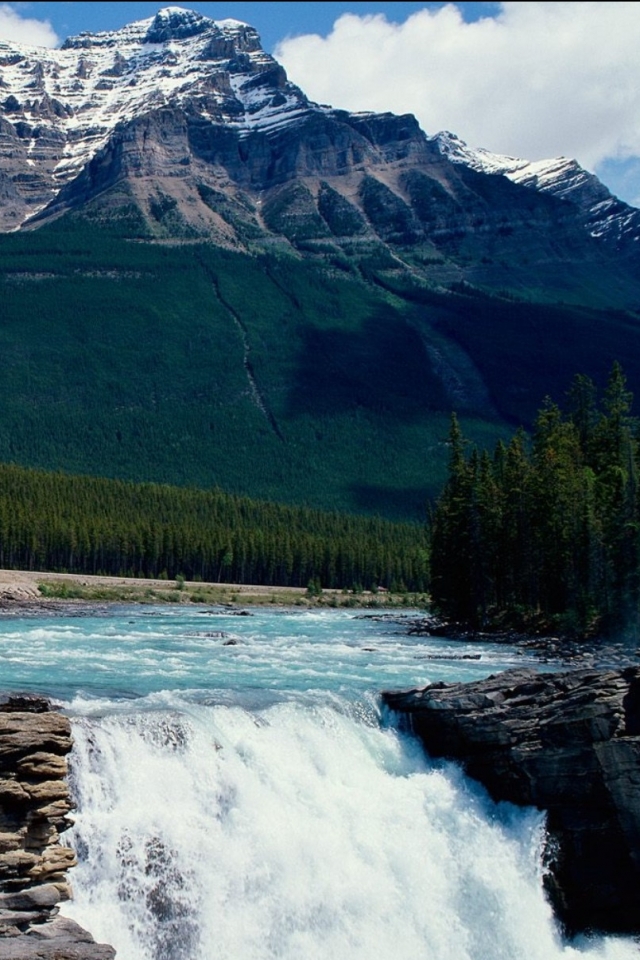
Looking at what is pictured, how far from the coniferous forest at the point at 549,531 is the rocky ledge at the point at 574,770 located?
40.5 metres

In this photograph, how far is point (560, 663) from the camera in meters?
75.6

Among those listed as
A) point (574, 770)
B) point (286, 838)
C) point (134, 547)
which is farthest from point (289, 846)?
point (134, 547)

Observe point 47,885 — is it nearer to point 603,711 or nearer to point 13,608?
point 603,711

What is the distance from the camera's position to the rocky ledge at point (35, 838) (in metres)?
35.5

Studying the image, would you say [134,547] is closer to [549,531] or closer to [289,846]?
[549,531]

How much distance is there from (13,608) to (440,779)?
2894 inches

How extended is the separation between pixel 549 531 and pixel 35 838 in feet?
239

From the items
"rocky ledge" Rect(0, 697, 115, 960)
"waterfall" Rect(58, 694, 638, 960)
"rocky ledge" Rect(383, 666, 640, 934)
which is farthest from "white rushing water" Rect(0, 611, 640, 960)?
"rocky ledge" Rect(0, 697, 115, 960)

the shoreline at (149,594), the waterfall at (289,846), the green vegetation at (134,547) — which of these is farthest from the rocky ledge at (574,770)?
the green vegetation at (134,547)

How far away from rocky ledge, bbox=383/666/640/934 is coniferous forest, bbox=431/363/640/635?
40.5 m

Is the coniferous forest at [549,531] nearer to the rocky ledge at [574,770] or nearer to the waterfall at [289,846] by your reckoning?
the rocky ledge at [574,770]

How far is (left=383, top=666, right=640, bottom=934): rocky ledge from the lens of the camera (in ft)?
162

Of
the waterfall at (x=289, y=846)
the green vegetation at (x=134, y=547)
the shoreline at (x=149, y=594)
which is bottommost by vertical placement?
the waterfall at (x=289, y=846)

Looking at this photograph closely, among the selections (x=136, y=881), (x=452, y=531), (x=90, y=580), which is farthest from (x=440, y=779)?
(x=90, y=580)
